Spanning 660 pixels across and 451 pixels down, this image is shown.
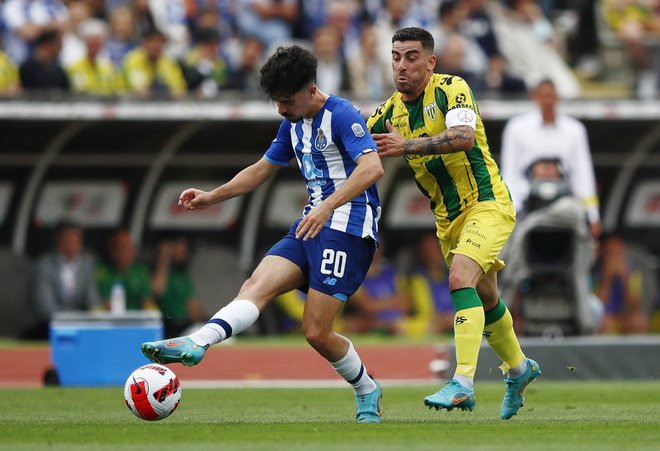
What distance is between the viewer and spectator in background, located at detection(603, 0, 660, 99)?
19.8m

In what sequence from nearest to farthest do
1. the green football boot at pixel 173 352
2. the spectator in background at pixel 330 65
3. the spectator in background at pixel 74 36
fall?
the green football boot at pixel 173 352
the spectator in background at pixel 74 36
the spectator in background at pixel 330 65

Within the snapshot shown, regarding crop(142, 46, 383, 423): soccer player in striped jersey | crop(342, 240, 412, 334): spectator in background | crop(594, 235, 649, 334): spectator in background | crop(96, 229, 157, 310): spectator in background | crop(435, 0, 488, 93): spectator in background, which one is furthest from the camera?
crop(594, 235, 649, 334): spectator in background

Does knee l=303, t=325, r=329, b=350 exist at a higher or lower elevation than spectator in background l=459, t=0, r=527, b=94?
lower

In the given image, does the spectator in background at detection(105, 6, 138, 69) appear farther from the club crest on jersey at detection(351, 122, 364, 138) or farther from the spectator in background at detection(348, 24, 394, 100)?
the club crest on jersey at detection(351, 122, 364, 138)

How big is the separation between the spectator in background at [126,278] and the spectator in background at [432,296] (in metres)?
3.42

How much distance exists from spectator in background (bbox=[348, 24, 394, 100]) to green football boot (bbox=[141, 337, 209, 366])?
1029 centimetres

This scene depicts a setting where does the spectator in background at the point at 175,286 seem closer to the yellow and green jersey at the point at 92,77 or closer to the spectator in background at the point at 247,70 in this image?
the spectator in background at the point at 247,70

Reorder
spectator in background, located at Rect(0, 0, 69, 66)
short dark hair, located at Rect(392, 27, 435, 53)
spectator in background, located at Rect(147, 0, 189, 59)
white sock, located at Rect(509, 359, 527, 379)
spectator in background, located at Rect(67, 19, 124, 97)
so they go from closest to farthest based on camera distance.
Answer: short dark hair, located at Rect(392, 27, 435, 53), white sock, located at Rect(509, 359, 527, 379), spectator in background, located at Rect(67, 19, 124, 97), spectator in background, located at Rect(0, 0, 69, 66), spectator in background, located at Rect(147, 0, 189, 59)

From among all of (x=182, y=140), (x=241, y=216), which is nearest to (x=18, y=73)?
(x=182, y=140)

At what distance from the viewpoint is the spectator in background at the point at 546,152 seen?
13102mm

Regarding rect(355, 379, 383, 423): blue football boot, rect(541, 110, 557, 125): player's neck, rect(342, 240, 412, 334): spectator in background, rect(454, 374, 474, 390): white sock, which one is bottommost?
rect(342, 240, 412, 334): spectator in background

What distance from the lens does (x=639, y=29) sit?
20578 millimetres

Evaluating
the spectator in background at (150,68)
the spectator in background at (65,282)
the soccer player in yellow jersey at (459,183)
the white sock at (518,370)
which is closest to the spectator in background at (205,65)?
the spectator in background at (150,68)

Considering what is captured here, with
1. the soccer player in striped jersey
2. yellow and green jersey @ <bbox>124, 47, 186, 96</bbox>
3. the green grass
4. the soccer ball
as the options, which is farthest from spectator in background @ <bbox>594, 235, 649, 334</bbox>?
the soccer ball
